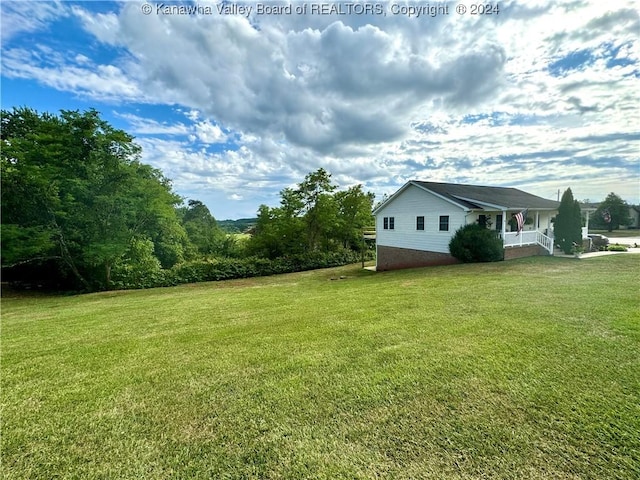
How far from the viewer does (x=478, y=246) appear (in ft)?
46.9

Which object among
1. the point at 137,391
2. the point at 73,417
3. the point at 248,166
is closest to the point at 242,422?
the point at 137,391

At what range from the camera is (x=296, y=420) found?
2588 millimetres

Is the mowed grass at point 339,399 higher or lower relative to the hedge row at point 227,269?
higher

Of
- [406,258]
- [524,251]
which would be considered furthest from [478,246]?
[406,258]

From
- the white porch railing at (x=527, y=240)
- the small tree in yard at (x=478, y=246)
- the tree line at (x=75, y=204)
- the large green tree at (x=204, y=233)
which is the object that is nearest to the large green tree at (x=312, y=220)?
the tree line at (x=75, y=204)

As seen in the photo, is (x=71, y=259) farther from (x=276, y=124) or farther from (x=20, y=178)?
(x=276, y=124)

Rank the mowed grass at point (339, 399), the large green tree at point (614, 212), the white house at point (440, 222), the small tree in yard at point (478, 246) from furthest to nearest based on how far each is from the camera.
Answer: the large green tree at point (614, 212) < the white house at point (440, 222) < the small tree in yard at point (478, 246) < the mowed grass at point (339, 399)

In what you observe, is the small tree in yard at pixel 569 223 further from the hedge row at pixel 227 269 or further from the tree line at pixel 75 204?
the tree line at pixel 75 204

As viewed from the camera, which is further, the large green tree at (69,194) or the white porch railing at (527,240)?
the white porch railing at (527,240)

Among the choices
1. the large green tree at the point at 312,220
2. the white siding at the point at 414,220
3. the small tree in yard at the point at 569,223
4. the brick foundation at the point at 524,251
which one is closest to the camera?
the brick foundation at the point at 524,251

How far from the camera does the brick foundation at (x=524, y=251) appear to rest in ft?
50.4

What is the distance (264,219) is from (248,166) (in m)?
6.68

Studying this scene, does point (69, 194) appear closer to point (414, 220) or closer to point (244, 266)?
point (244, 266)

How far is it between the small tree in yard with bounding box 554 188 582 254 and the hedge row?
15.2 m
